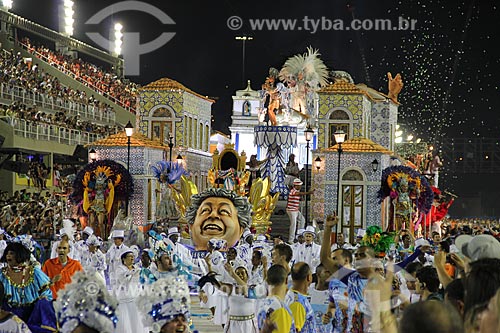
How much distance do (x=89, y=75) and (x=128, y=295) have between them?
46.8 meters

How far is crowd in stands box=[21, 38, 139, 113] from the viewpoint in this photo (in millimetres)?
54281

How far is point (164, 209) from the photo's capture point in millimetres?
34250

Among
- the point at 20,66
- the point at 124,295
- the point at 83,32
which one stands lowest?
the point at 124,295

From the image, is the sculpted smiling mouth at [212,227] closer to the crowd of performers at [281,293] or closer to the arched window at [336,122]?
the crowd of performers at [281,293]

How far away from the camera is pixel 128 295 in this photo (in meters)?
13.8

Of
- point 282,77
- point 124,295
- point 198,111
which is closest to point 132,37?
point 282,77

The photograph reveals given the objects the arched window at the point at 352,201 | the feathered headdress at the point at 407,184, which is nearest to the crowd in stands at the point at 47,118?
the arched window at the point at 352,201

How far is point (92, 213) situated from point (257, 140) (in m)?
10.2

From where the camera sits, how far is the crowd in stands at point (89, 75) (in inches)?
2137

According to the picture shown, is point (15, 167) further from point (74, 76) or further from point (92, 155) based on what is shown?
point (74, 76)

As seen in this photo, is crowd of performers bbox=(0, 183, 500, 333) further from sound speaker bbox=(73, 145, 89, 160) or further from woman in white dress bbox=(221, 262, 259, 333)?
sound speaker bbox=(73, 145, 89, 160)

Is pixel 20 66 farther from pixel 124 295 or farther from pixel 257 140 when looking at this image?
pixel 124 295

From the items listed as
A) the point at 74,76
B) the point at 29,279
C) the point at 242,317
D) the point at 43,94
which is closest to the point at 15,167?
the point at 43,94

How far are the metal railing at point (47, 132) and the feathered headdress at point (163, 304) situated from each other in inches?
1267
